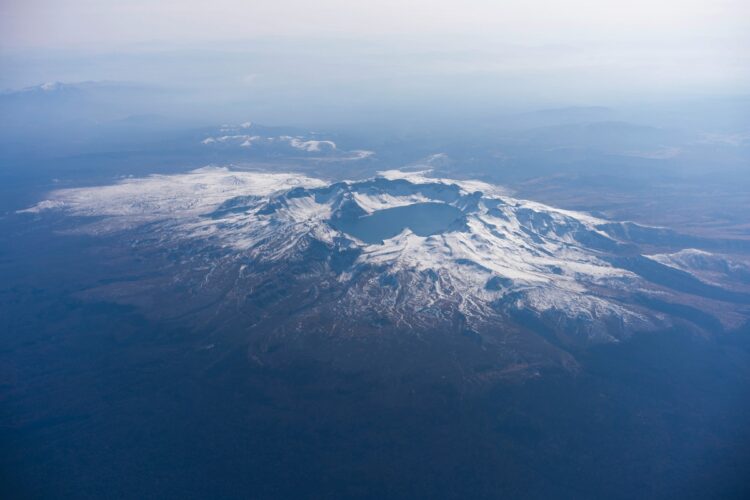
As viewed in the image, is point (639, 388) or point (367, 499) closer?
point (367, 499)

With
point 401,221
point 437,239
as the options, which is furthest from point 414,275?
point 401,221

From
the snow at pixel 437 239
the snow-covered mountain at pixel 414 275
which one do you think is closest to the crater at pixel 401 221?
the snow-covered mountain at pixel 414 275

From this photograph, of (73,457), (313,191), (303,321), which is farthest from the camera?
(313,191)

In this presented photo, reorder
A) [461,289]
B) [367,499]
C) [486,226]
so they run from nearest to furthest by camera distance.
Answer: [367,499]
[461,289]
[486,226]

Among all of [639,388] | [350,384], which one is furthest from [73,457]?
[639,388]

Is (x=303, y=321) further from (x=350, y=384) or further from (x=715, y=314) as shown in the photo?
(x=715, y=314)

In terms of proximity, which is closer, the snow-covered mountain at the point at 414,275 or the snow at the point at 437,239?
the snow-covered mountain at the point at 414,275

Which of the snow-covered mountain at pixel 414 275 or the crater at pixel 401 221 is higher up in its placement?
the crater at pixel 401 221

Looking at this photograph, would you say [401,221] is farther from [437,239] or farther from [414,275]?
[414,275]

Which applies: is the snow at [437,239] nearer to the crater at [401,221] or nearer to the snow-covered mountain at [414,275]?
the snow-covered mountain at [414,275]
